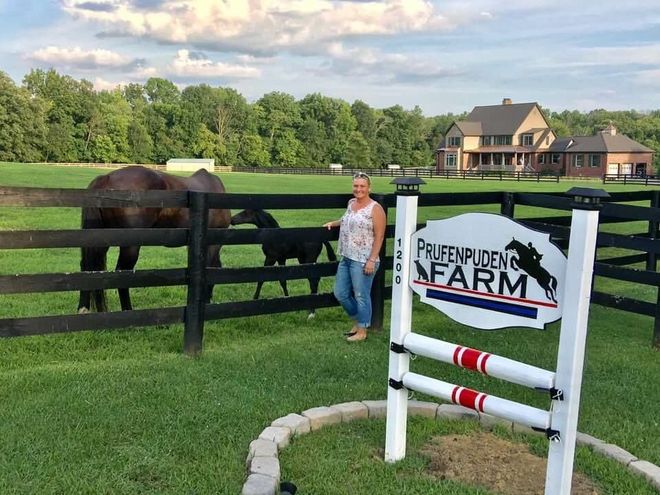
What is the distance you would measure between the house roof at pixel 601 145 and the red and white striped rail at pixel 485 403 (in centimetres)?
7052

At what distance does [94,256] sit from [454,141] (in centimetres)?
7609

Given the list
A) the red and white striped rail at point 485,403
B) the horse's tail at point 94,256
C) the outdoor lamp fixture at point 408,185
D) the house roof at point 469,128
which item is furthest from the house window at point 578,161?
the red and white striped rail at point 485,403

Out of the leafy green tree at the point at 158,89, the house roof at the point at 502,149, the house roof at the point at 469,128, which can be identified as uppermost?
the leafy green tree at the point at 158,89

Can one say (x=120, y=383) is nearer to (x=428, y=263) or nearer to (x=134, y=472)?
(x=134, y=472)

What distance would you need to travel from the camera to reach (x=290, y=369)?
16.9 feet

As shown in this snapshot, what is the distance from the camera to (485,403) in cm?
322

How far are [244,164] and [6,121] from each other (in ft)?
107

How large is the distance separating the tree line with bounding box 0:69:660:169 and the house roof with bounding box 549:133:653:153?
32.3 ft

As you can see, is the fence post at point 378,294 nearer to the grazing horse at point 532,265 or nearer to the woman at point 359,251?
the woman at point 359,251

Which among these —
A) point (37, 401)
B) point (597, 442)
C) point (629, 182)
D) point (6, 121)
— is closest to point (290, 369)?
point (37, 401)

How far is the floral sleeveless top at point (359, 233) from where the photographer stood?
234 inches

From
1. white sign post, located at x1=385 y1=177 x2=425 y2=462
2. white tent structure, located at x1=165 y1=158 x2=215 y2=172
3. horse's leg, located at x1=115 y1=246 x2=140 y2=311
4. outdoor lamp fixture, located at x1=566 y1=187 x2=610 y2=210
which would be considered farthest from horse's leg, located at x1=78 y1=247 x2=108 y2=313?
white tent structure, located at x1=165 y1=158 x2=215 y2=172

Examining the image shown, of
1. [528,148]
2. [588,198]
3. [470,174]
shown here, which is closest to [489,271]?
[588,198]

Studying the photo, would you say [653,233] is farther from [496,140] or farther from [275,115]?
[275,115]
